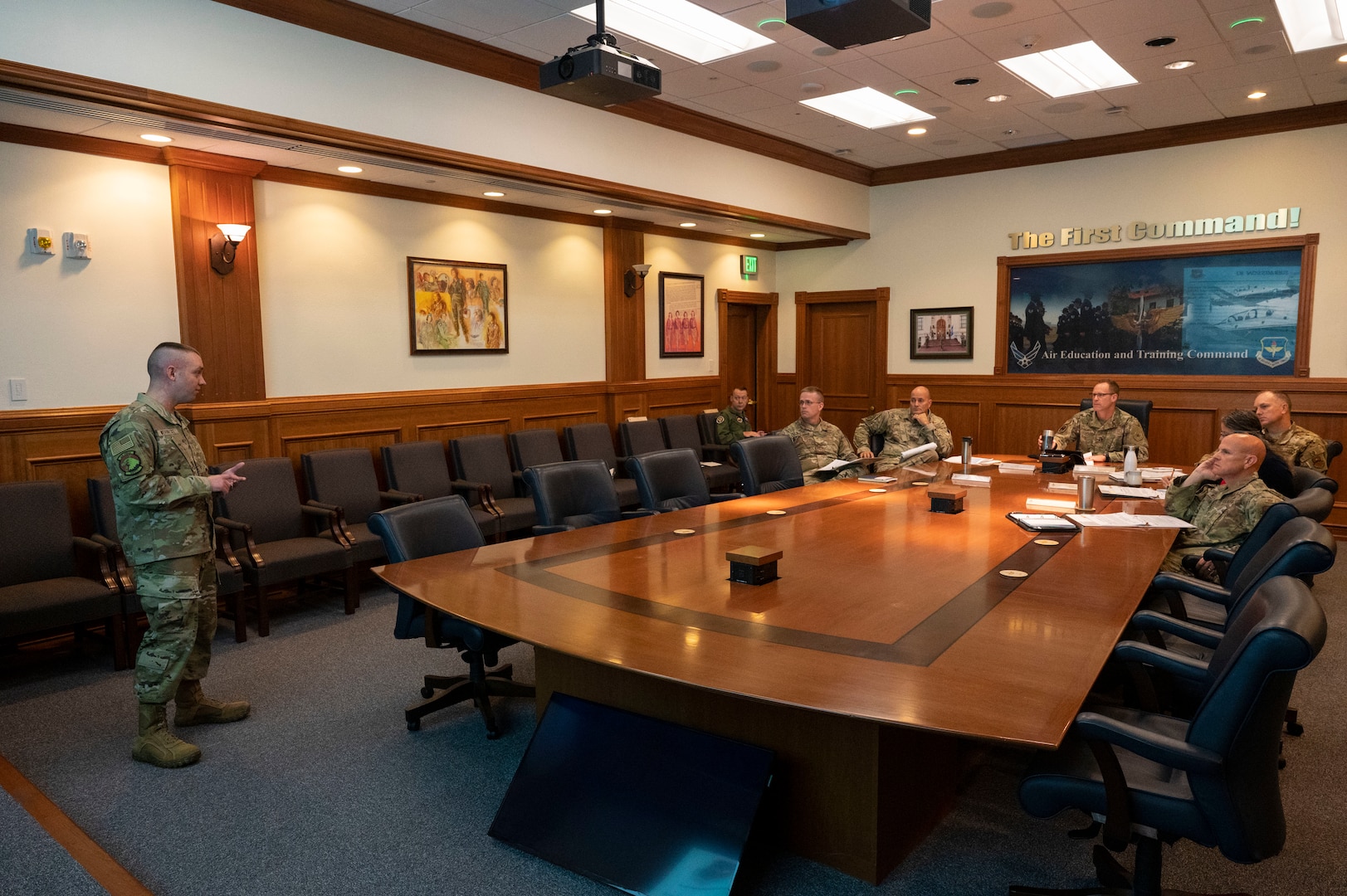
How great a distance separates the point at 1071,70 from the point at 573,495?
16.2 ft

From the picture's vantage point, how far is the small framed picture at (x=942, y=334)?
9203mm

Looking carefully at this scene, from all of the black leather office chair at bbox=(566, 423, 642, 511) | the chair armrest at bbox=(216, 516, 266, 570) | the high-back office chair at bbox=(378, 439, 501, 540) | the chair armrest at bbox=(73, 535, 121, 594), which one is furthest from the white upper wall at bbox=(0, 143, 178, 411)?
the black leather office chair at bbox=(566, 423, 642, 511)

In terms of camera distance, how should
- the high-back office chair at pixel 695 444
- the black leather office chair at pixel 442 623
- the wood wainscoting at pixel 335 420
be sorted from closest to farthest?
1. the black leather office chair at pixel 442 623
2. the wood wainscoting at pixel 335 420
3. the high-back office chair at pixel 695 444

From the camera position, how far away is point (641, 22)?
5324 millimetres

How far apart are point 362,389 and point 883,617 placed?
4.89 m

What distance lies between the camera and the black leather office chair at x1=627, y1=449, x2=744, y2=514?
201 inches

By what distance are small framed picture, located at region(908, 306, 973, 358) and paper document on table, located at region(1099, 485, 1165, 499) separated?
166 inches

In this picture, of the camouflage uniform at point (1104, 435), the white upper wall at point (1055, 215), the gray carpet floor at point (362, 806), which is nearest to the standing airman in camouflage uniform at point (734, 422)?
the white upper wall at point (1055, 215)

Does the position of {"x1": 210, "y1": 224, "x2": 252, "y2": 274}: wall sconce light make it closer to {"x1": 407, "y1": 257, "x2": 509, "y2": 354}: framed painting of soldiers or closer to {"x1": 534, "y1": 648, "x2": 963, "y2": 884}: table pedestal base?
{"x1": 407, "y1": 257, "x2": 509, "y2": 354}: framed painting of soldiers

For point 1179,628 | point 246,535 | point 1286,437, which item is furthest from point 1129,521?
point 246,535

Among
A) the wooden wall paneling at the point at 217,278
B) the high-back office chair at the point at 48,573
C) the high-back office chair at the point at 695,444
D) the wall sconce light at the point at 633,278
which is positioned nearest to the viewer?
the high-back office chair at the point at 48,573

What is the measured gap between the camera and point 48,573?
4.71 metres

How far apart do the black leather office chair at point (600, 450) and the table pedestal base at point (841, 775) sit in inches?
175

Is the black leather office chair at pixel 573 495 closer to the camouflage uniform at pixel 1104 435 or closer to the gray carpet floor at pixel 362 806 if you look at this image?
the gray carpet floor at pixel 362 806
